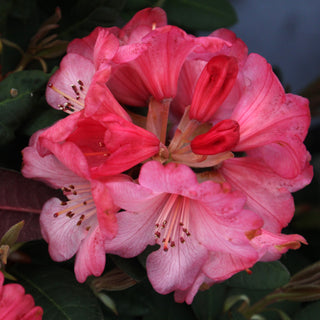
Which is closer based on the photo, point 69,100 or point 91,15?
point 69,100

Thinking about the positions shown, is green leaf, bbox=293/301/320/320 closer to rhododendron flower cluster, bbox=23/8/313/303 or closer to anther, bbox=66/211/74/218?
rhododendron flower cluster, bbox=23/8/313/303

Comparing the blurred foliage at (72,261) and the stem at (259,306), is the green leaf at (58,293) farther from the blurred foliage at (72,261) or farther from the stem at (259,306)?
the stem at (259,306)

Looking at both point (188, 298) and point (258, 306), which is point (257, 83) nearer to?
point (188, 298)

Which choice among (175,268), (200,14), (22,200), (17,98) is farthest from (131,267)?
(200,14)

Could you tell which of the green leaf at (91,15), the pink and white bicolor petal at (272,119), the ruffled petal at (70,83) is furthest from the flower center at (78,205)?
the green leaf at (91,15)

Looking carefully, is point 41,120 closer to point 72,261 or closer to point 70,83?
point 70,83

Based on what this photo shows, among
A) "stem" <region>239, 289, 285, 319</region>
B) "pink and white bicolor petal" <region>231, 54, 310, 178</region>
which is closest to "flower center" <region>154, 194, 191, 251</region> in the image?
"pink and white bicolor petal" <region>231, 54, 310, 178</region>

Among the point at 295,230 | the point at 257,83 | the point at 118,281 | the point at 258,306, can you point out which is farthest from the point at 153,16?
the point at 295,230
